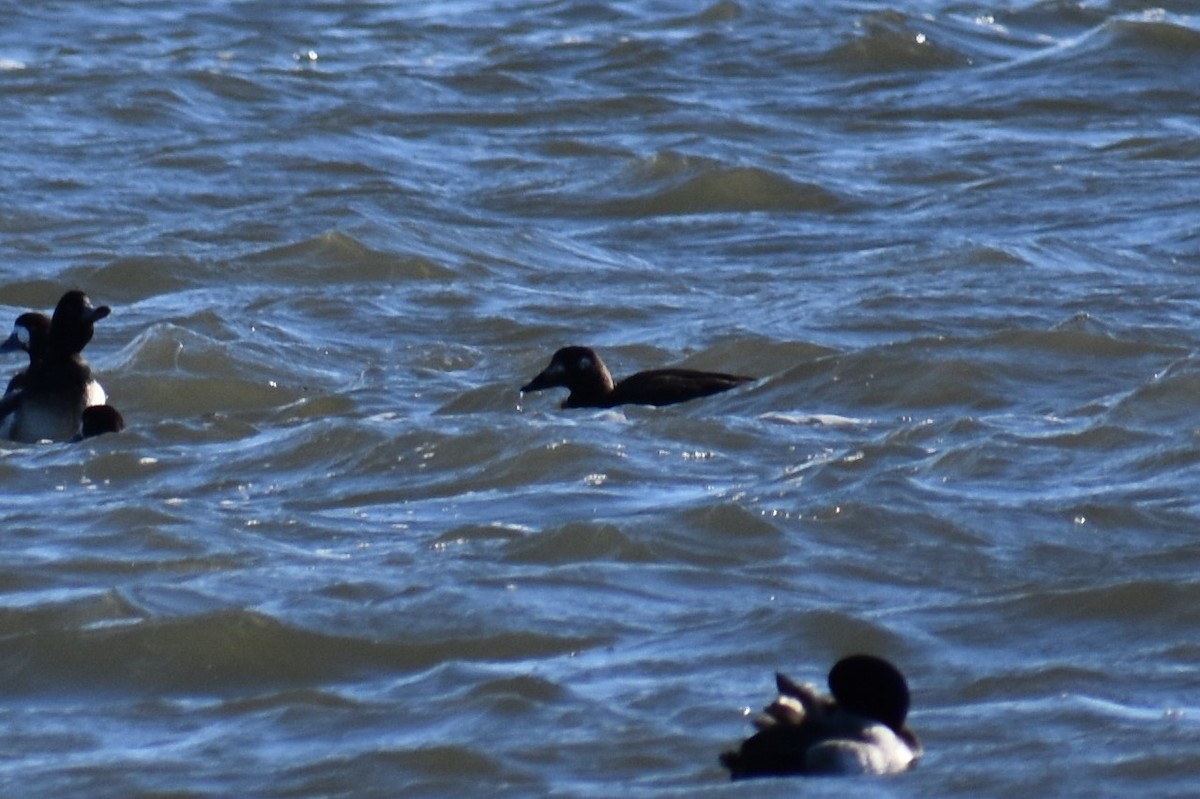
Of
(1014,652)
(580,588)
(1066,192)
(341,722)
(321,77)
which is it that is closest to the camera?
(341,722)

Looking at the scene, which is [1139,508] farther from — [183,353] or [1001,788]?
[183,353]

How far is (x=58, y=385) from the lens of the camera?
13.0m

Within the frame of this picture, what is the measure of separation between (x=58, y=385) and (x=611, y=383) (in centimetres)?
252

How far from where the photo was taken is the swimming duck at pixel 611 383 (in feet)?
42.0

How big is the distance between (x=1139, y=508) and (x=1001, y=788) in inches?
131

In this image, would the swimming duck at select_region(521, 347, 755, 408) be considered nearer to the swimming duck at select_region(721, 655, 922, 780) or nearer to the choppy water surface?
the choppy water surface

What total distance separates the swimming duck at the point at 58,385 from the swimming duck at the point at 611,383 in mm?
2029

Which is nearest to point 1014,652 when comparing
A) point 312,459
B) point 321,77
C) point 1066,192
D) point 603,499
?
point 603,499

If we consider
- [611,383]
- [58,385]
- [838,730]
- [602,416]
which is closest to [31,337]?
[58,385]

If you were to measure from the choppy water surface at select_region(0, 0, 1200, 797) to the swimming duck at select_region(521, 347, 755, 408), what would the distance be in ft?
0.53

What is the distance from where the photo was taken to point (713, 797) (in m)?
6.89

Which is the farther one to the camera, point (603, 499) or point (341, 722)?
point (603, 499)

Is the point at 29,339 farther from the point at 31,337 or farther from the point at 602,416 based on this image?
the point at 602,416

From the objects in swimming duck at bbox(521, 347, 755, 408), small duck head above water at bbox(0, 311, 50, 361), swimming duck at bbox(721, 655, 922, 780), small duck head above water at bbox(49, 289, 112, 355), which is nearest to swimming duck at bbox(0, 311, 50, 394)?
small duck head above water at bbox(0, 311, 50, 361)
